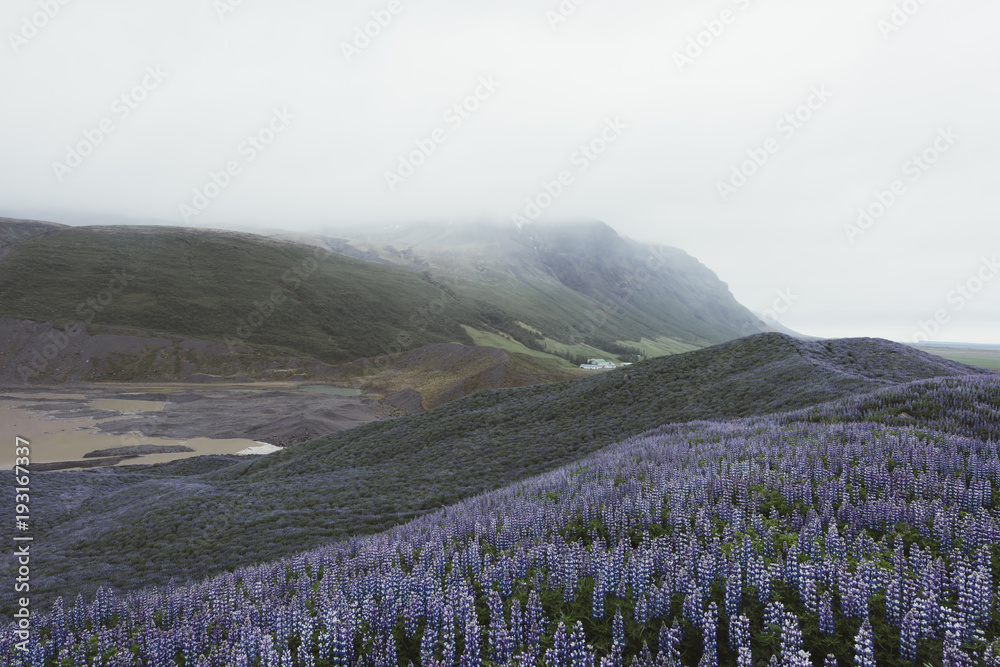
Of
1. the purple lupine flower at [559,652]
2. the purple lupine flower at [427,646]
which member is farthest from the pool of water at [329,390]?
the purple lupine flower at [559,652]

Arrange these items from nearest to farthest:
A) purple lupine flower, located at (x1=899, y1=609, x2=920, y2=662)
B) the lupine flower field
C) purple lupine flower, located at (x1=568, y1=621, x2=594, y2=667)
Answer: purple lupine flower, located at (x1=899, y1=609, x2=920, y2=662), purple lupine flower, located at (x1=568, y1=621, x2=594, y2=667), the lupine flower field

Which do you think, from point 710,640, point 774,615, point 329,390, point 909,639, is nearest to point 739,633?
point 710,640

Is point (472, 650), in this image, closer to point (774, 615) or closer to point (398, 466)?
point (774, 615)

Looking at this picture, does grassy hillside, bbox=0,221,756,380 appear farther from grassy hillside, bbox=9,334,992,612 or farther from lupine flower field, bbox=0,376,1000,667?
lupine flower field, bbox=0,376,1000,667

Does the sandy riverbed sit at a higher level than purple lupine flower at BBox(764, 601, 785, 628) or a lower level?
lower

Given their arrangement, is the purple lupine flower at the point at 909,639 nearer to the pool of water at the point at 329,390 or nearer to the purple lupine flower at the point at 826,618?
the purple lupine flower at the point at 826,618

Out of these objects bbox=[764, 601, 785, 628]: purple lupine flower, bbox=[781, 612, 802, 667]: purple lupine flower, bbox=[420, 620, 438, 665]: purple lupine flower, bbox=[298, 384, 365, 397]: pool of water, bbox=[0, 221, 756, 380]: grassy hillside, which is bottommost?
bbox=[298, 384, 365, 397]: pool of water

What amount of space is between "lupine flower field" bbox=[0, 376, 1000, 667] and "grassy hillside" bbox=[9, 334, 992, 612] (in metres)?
8.85

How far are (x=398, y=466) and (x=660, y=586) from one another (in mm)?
23541

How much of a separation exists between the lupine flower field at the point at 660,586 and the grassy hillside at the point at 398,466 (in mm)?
8846

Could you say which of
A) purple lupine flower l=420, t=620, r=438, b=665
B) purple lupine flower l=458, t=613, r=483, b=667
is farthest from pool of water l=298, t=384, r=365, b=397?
purple lupine flower l=458, t=613, r=483, b=667

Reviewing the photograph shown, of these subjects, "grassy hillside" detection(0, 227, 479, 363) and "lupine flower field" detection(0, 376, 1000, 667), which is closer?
"lupine flower field" detection(0, 376, 1000, 667)

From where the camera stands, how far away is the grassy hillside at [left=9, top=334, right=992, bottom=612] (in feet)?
60.8

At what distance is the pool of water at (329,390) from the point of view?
93787 millimetres
